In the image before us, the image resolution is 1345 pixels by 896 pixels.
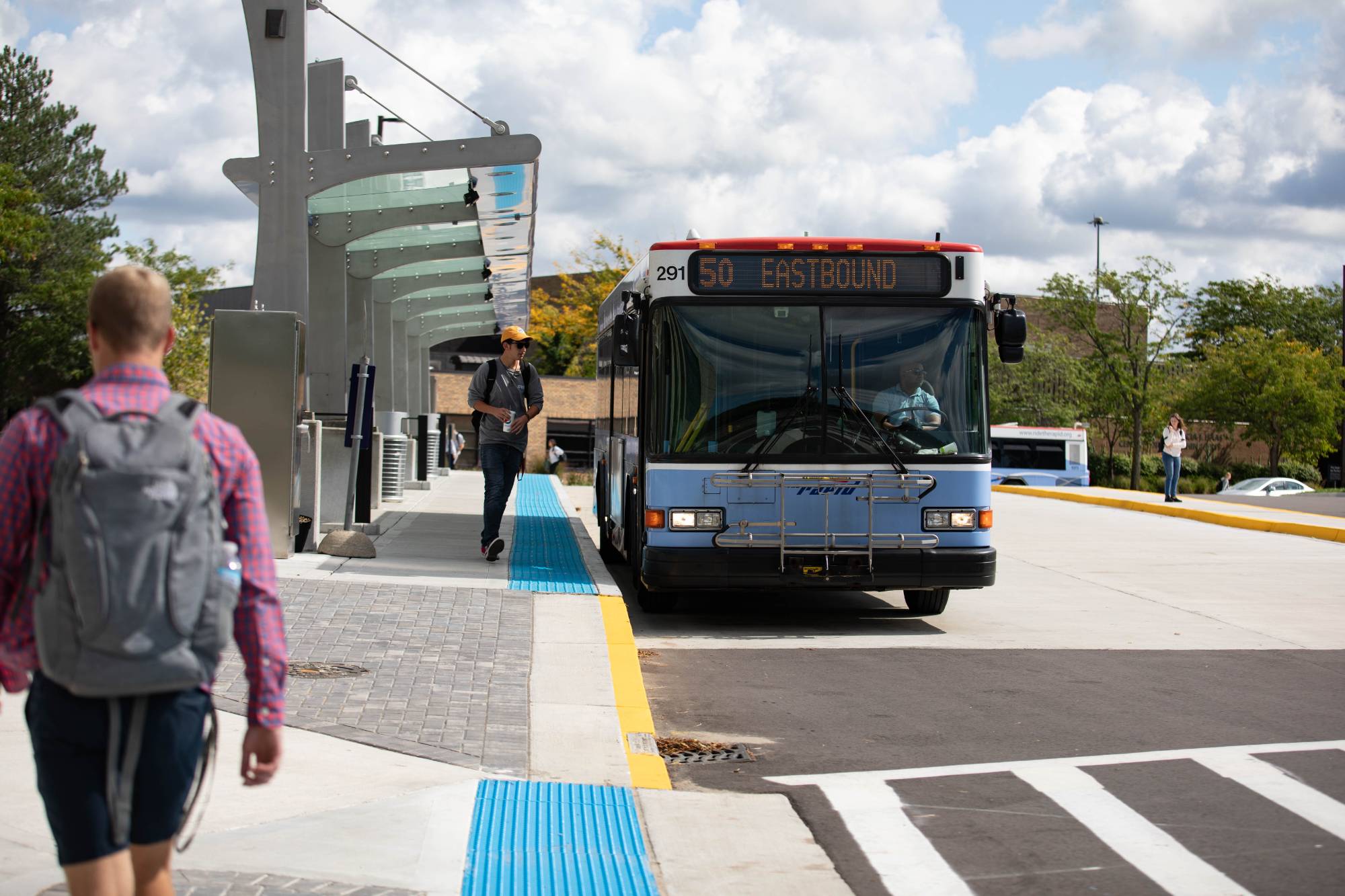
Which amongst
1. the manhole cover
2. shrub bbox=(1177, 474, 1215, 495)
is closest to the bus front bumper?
the manhole cover

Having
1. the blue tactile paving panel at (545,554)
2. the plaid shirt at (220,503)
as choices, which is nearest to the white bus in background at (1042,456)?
the blue tactile paving panel at (545,554)

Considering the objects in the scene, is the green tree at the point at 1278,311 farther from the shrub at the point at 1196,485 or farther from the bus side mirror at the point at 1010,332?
the bus side mirror at the point at 1010,332

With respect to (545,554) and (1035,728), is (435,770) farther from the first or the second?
(545,554)

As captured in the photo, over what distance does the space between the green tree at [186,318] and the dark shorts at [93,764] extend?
6391 centimetres

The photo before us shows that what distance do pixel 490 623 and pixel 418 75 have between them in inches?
314

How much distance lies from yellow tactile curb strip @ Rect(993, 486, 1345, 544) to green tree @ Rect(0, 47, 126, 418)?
1658 inches

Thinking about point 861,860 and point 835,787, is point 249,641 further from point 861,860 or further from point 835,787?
point 835,787

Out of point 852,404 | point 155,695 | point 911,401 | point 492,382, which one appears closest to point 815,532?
point 852,404

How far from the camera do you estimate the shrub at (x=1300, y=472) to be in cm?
6619

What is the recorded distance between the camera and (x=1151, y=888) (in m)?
4.86

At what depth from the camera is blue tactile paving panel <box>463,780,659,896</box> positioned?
4.64 meters

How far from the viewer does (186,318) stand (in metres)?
68.6

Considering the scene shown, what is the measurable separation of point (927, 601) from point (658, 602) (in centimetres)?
217

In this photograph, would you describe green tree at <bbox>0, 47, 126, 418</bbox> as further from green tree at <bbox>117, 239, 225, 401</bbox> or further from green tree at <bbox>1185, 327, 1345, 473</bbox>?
green tree at <bbox>1185, 327, 1345, 473</bbox>
